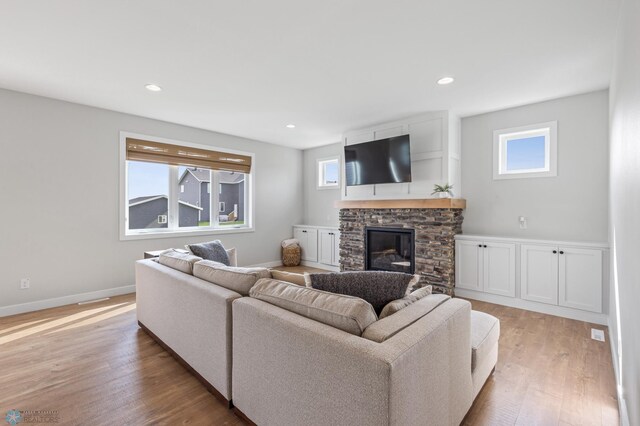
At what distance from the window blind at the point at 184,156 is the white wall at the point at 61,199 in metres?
0.19

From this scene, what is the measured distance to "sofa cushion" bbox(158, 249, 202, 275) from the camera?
8.02ft

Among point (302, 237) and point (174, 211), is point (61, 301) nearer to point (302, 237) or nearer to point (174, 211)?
point (174, 211)

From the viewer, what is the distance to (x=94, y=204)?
13.0ft

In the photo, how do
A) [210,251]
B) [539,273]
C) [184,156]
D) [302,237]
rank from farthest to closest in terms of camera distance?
[302,237]
[184,156]
[539,273]
[210,251]

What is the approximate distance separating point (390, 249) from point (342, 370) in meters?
3.69

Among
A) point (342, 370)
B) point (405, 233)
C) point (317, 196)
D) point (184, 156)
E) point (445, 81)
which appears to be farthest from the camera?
point (317, 196)

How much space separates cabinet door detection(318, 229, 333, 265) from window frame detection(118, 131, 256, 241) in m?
1.34

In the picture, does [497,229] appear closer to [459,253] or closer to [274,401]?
[459,253]

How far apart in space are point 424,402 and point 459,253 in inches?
128

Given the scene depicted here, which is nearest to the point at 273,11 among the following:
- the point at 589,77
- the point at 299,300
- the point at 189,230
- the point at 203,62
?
the point at 203,62

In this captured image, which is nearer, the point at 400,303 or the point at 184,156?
the point at 400,303

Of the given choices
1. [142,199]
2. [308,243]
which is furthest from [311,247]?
[142,199]

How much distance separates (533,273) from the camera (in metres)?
3.54

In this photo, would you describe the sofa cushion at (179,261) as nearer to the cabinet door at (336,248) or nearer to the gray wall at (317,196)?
the cabinet door at (336,248)
